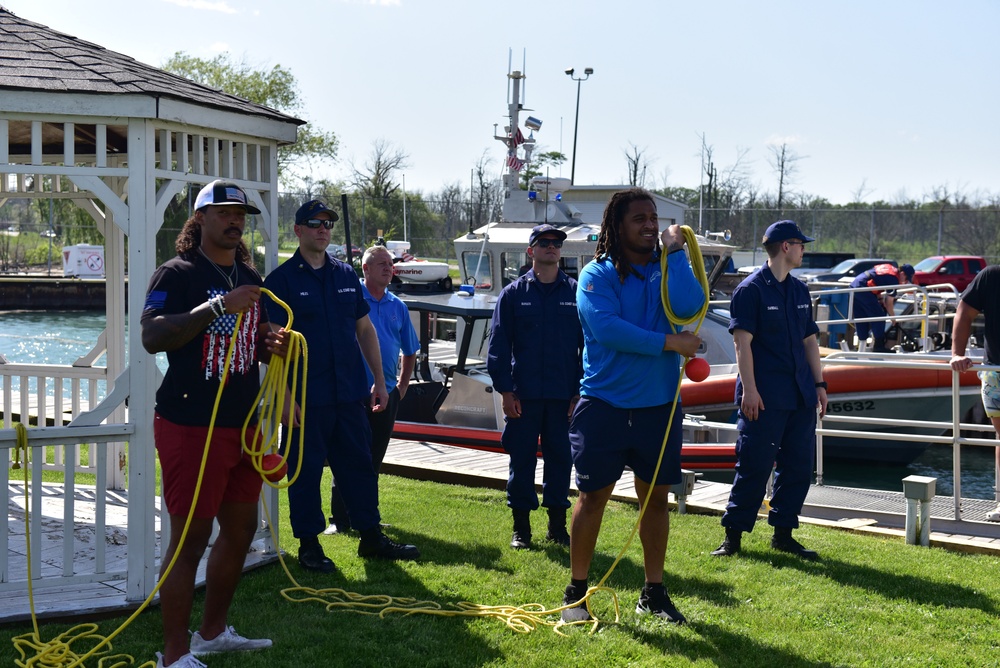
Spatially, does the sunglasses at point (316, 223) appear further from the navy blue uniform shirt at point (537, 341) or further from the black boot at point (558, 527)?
the black boot at point (558, 527)

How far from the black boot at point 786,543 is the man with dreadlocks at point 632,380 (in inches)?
68.6

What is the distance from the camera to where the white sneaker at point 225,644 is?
424 centimetres

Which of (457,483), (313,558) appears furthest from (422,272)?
(313,558)

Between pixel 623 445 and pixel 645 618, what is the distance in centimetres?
81

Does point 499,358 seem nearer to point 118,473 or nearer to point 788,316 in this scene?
point 788,316

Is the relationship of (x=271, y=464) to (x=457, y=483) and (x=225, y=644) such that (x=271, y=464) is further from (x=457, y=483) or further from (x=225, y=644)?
(x=457, y=483)

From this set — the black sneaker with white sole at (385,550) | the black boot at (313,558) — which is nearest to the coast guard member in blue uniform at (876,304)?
the black sneaker with white sole at (385,550)

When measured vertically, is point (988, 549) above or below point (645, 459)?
below

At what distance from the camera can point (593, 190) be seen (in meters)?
16.3

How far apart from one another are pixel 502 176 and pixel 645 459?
437 inches

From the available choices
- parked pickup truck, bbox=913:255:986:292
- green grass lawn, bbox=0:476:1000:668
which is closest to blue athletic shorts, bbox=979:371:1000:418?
green grass lawn, bbox=0:476:1000:668

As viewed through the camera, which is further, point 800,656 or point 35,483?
point 35,483

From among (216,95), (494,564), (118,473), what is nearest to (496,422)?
(118,473)

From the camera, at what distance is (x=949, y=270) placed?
30.7 m
